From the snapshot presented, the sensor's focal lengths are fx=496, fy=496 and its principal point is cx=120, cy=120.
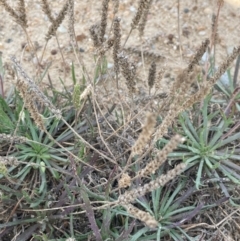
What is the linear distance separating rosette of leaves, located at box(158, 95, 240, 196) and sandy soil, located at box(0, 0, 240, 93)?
44 centimetres

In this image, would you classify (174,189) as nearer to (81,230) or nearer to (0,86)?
(81,230)

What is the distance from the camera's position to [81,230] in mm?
1714

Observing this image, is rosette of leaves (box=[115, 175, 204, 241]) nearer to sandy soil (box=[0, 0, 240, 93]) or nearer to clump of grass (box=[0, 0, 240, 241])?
clump of grass (box=[0, 0, 240, 241])

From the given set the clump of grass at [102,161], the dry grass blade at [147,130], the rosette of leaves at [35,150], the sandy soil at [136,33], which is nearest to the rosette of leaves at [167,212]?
the clump of grass at [102,161]

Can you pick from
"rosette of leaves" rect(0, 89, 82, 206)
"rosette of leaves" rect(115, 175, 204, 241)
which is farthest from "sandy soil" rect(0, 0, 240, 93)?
"rosette of leaves" rect(115, 175, 204, 241)

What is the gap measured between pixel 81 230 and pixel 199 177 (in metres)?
0.45

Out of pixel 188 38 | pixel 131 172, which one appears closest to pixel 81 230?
pixel 131 172

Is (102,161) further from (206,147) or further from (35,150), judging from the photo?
(206,147)

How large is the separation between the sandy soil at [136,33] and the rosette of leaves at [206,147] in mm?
438

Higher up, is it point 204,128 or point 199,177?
point 204,128

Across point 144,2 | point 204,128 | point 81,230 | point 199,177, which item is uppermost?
point 144,2

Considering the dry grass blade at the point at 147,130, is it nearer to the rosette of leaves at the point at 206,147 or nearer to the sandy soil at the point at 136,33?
the rosette of leaves at the point at 206,147

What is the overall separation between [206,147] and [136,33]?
839 mm

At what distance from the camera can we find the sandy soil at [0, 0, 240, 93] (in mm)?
2322
